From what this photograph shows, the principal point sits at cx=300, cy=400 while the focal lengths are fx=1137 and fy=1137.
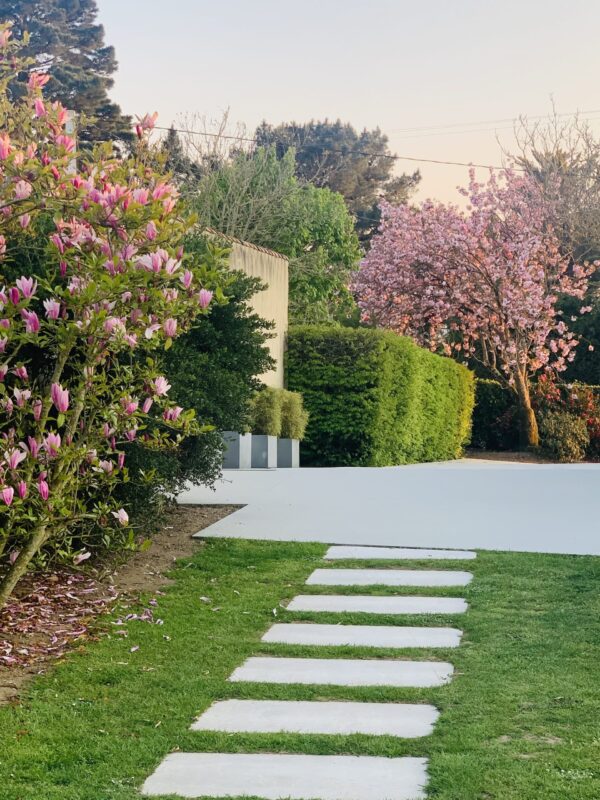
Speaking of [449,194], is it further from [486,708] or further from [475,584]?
[486,708]

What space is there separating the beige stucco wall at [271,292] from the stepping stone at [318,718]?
32.7 feet

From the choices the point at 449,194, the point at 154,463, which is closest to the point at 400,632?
the point at 154,463

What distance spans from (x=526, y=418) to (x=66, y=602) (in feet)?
53.3

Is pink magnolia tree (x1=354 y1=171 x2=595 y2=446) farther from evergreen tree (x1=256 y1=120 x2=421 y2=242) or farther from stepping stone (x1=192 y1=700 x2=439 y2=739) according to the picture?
stepping stone (x1=192 y1=700 x2=439 y2=739)

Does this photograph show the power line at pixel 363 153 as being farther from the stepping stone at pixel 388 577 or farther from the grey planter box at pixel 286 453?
the grey planter box at pixel 286 453

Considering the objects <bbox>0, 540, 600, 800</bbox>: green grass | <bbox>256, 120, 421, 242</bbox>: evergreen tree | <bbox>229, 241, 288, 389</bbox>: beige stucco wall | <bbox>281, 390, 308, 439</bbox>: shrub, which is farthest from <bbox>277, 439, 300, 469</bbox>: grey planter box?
<bbox>256, 120, 421, 242</bbox>: evergreen tree

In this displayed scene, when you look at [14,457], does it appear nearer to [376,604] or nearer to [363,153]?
[376,604]

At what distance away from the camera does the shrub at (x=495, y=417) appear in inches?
878

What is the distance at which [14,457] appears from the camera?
4559mm

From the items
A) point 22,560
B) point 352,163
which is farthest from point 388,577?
point 352,163

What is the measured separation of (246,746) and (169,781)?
0.39m

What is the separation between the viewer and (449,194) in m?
24.8

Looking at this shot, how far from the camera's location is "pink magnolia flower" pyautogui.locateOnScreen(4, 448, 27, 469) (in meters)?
4.57

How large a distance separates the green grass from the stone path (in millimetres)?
79
